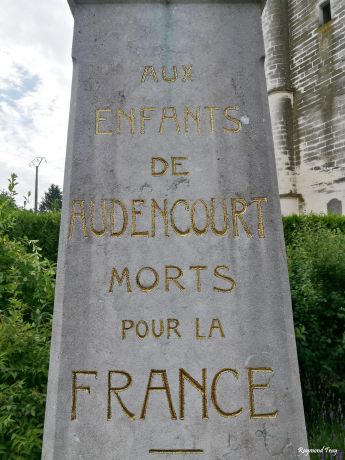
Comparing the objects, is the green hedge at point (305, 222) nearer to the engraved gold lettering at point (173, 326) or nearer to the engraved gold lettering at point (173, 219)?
the engraved gold lettering at point (173, 219)

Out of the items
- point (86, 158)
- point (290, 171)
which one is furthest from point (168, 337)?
point (290, 171)

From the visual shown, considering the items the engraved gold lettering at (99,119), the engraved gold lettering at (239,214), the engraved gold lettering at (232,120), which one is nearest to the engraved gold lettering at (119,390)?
the engraved gold lettering at (239,214)

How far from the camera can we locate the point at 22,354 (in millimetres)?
3094

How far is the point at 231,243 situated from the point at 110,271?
0.68 meters

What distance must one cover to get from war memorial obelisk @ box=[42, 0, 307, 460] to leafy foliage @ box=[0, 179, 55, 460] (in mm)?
561

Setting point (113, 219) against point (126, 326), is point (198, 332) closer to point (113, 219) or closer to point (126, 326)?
point (126, 326)

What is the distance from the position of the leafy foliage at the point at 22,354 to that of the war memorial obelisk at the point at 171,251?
56 cm

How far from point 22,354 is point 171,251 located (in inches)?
56.6

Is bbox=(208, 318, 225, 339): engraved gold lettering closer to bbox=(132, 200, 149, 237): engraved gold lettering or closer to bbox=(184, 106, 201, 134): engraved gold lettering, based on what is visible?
bbox=(132, 200, 149, 237): engraved gold lettering

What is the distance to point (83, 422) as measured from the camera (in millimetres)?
2195

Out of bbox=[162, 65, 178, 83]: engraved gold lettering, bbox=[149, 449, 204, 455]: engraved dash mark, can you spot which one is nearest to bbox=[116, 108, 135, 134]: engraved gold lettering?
bbox=[162, 65, 178, 83]: engraved gold lettering

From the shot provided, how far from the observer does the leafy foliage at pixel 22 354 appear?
2.62 meters

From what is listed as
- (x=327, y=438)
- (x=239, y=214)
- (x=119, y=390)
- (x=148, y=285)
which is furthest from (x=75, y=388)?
Answer: (x=327, y=438)

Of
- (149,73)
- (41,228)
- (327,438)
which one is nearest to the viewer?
(149,73)
